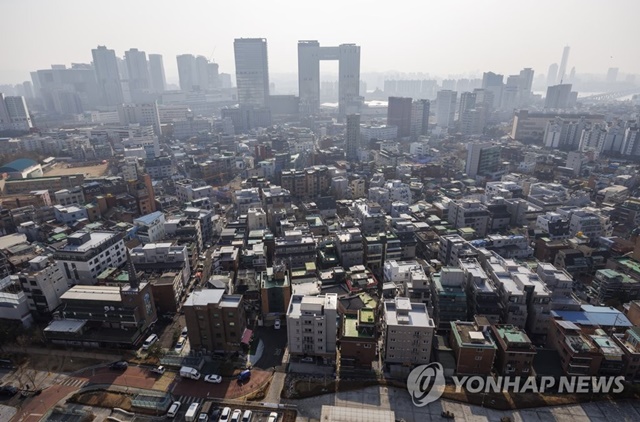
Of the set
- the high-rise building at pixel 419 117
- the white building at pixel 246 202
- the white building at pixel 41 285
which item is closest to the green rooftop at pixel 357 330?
the white building at pixel 41 285

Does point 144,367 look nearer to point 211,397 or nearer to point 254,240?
point 211,397

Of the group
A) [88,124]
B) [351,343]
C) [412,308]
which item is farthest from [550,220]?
[88,124]

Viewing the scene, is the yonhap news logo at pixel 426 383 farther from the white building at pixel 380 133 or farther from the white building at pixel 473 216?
the white building at pixel 380 133

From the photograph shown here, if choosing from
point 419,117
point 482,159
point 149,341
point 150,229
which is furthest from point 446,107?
point 149,341

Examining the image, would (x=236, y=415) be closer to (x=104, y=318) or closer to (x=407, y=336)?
(x=407, y=336)

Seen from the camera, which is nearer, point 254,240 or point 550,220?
point 254,240

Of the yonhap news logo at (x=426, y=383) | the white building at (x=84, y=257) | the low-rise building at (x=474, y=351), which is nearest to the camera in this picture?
the yonhap news logo at (x=426, y=383)
